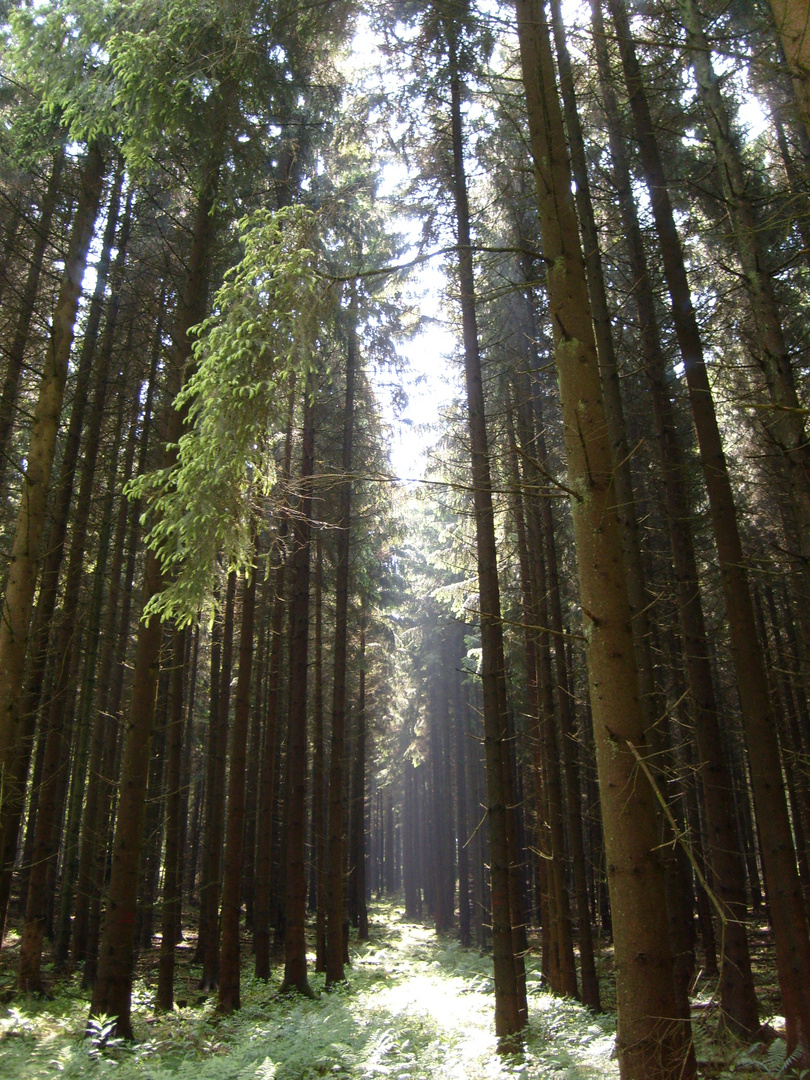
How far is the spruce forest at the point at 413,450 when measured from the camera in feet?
16.8

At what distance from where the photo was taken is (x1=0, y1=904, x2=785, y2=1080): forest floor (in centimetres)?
691

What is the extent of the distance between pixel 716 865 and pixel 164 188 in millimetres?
11990

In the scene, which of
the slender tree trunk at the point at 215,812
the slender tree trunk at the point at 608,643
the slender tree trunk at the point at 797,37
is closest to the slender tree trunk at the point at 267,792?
the slender tree trunk at the point at 215,812

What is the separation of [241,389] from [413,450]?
9.21 m

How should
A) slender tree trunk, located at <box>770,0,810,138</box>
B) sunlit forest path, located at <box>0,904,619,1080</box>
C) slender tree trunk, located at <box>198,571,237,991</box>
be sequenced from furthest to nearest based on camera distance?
1. slender tree trunk, located at <box>198,571,237,991</box>
2. sunlit forest path, located at <box>0,904,619,1080</box>
3. slender tree trunk, located at <box>770,0,810,138</box>

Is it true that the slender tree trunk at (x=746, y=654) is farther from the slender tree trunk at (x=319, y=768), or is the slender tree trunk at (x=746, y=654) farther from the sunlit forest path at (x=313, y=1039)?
the slender tree trunk at (x=319, y=768)

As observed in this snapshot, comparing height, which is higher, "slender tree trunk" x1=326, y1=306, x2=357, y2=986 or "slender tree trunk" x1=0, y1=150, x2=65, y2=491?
"slender tree trunk" x1=0, y1=150, x2=65, y2=491

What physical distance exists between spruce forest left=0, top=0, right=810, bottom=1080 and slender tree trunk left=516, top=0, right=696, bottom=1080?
2cm

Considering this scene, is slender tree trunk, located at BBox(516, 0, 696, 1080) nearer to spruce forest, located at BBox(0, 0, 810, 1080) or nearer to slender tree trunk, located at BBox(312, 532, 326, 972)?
spruce forest, located at BBox(0, 0, 810, 1080)

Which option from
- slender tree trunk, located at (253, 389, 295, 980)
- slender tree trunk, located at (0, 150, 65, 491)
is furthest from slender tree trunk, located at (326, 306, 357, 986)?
slender tree trunk, located at (0, 150, 65, 491)

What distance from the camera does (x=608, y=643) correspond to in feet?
13.3

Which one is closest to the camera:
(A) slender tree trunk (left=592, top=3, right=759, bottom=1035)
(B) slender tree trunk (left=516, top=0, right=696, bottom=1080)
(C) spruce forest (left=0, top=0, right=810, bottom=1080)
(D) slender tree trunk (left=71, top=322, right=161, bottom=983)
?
(B) slender tree trunk (left=516, top=0, right=696, bottom=1080)

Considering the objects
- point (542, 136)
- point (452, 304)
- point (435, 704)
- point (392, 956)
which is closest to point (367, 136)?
point (452, 304)

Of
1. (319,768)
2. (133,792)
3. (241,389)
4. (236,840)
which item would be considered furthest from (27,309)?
(319,768)
